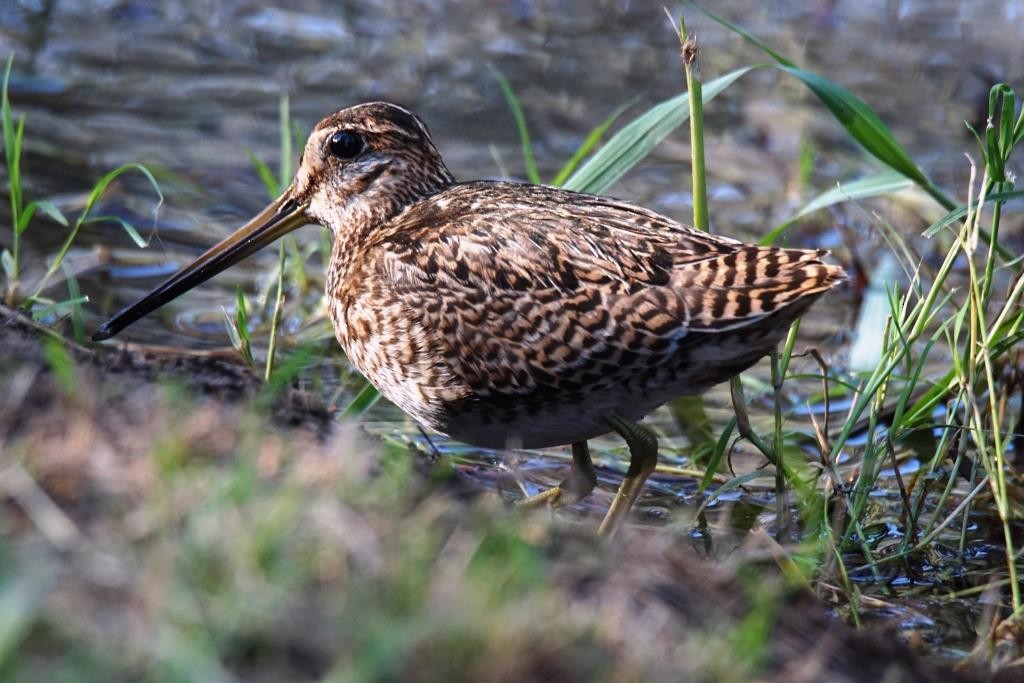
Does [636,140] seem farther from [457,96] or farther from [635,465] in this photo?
[457,96]

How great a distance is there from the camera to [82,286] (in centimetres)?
627

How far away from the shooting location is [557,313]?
165 inches

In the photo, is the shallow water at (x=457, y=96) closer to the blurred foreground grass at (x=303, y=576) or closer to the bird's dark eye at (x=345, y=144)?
the bird's dark eye at (x=345, y=144)

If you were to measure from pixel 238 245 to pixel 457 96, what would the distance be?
131 inches

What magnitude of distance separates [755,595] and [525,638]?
0.71 m

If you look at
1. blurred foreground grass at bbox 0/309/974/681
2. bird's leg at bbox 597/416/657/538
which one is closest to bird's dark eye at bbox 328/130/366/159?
bird's leg at bbox 597/416/657/538

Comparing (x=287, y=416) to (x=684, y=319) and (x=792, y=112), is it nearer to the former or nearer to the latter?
(x=684, y=319)

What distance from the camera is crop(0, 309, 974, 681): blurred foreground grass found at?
2424mm

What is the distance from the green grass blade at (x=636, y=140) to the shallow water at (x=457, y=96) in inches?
42.7

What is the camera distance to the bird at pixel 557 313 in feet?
13.4

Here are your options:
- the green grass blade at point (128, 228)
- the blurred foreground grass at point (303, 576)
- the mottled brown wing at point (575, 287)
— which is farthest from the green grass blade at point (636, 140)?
the blurred foreground grass at point (303, 576)

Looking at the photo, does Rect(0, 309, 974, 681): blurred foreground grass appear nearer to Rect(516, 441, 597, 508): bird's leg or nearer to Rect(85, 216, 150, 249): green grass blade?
Rect(85, 216, 150, 249): green grass blade

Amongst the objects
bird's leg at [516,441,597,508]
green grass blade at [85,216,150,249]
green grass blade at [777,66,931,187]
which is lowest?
bird's leg at [516,441,597,508]

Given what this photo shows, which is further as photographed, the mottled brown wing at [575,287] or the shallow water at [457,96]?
the shallow water at [457,96]
